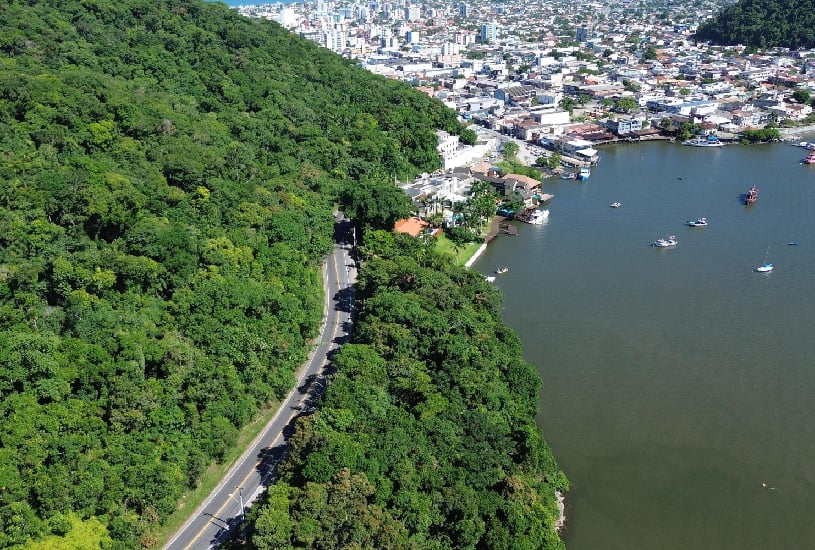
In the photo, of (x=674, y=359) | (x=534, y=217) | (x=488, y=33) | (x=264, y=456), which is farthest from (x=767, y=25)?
(x=264, y=456)

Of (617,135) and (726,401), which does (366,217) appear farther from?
(617,135)

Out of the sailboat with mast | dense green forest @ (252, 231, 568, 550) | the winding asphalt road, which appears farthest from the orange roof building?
the sailboat with mast

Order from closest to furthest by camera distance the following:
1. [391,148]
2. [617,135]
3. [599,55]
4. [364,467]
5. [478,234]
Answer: [364,467], [478,234], [391,148], [617,135], [599,55]

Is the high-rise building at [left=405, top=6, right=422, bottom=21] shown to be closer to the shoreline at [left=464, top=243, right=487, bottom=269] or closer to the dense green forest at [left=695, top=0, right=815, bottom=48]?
the dense green forest at [left=695, top=0, right=815, bottom=48]

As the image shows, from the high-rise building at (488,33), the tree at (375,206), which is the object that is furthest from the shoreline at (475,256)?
the high-rise building at (488,33)

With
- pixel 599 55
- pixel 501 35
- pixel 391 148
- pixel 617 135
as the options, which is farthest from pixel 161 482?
pixel 501 35

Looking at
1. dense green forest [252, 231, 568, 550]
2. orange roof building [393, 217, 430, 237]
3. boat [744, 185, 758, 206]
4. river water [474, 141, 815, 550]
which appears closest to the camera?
dense green forest [252, 231, 568, 550]
